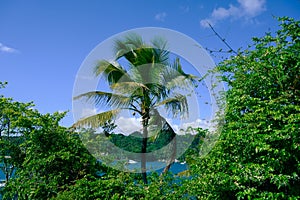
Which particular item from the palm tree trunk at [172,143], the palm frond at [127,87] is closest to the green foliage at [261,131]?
the palm tree trunk at [172,143]

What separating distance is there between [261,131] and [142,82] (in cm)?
464

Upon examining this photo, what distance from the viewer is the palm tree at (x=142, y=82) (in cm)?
821

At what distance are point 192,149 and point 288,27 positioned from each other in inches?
95.9

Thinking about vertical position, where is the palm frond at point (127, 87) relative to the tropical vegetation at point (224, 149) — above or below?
above

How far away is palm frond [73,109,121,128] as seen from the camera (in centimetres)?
806

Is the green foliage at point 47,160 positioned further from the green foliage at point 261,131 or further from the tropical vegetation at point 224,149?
the green foliage at point 261,131

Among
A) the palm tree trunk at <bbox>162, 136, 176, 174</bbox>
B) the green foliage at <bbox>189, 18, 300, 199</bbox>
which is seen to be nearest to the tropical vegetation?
the green foliage at <bbox>189, 18, 300, 199</bbox>

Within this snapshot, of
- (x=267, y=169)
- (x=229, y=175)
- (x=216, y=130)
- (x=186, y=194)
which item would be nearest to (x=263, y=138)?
(x=267, y=169)

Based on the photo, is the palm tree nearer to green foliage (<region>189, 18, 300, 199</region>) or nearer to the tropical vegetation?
the tropical vegetation

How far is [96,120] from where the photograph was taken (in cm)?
812

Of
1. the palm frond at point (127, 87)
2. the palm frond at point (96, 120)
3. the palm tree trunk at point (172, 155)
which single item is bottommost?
the palm tree trunk at point (172, 155)

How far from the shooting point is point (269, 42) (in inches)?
194

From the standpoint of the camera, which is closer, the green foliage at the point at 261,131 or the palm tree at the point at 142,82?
the green foliage at the point at 261,131

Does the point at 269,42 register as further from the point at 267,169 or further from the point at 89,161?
the point at 89,161
